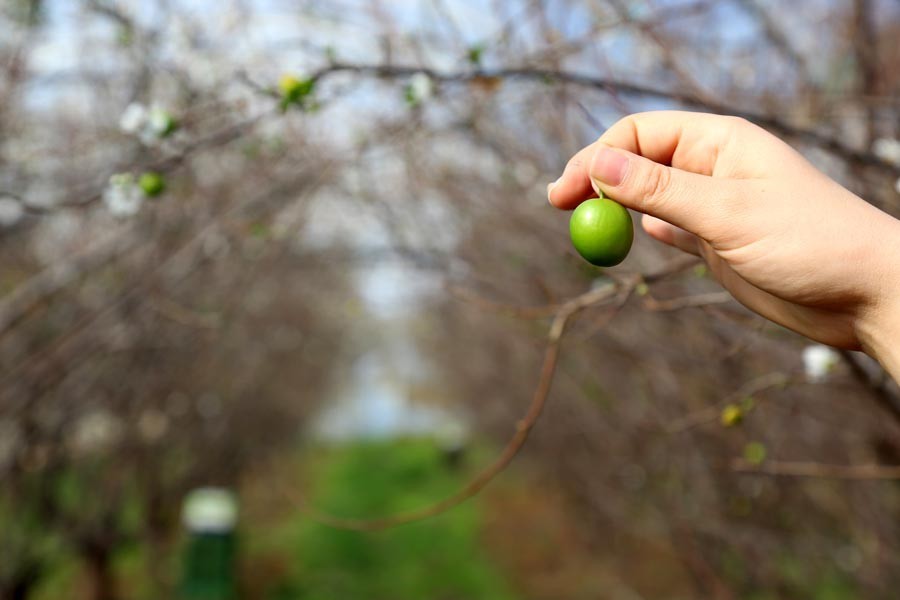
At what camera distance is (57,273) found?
2523 mm

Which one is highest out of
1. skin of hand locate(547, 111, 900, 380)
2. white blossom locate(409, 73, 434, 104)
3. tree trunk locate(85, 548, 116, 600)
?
skin of hand locate(547, 111, 900, 380)

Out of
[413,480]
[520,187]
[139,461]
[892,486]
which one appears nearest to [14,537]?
[139,461]

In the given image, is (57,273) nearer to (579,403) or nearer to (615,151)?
(615,151)

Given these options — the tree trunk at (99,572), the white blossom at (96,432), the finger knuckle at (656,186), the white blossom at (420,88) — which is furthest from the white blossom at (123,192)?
the tree trunk at (99,572)

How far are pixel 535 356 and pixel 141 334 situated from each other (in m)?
3.16

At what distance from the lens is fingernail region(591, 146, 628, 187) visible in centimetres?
115

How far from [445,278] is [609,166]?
2705mm

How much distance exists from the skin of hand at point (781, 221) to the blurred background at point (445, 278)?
16.3 inches

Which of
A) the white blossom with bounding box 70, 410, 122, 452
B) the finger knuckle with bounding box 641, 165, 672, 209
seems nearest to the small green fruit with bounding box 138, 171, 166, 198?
the finger knuckle with bounding box 641, 165, 672, 209

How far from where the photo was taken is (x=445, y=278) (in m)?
3.85

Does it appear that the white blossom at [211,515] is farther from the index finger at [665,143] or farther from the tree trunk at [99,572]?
the index finger at [665,143]

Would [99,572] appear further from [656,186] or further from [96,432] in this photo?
[656,186]

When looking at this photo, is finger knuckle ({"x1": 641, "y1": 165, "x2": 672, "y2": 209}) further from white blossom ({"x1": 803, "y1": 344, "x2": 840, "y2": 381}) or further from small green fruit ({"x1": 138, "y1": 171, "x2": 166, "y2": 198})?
small green fruit ({"x1": 138, "y1": 171, "x2": 166, "y2": 198})

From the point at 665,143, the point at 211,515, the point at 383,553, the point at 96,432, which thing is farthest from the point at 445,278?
the point at 383,553
